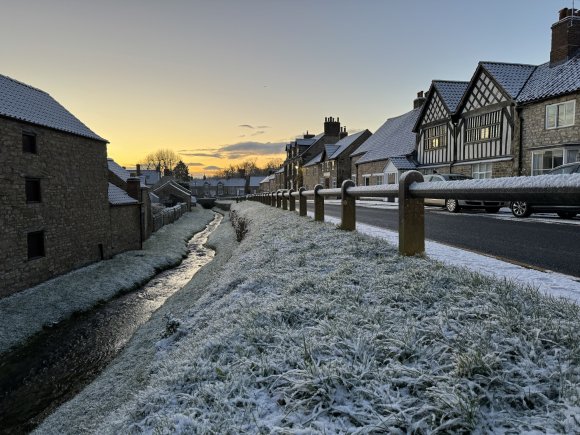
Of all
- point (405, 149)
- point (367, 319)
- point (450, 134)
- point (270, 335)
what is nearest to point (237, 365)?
point (270, 335)

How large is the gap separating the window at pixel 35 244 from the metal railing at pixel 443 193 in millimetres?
14224

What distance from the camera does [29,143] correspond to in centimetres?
1566

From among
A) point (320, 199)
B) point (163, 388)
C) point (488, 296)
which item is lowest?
point (163, 388)

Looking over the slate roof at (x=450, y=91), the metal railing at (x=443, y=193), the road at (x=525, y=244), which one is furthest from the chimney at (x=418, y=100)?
the metal railing at (x=443, y=193)

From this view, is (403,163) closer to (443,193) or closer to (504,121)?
(504,121)

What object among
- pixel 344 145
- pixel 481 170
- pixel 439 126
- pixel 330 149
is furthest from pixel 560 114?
pixel 330 149

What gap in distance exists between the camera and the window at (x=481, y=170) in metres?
23.3

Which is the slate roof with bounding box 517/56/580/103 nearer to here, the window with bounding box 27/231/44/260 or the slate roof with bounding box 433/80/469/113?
the slate roof with bounding box 433/80/469/113

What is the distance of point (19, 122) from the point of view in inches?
577

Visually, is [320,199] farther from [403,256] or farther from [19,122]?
[19,122]

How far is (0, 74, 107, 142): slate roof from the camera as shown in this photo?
49.9 ft

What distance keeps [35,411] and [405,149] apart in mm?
31915

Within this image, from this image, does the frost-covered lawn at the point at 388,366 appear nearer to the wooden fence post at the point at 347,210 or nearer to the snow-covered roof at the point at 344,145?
the wooden fence post at the point at 347,210

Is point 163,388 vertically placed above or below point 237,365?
below
